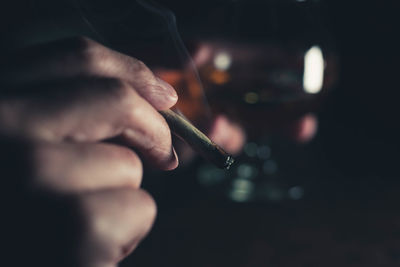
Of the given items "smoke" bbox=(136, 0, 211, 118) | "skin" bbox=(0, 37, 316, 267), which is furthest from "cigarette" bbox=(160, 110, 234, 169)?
"smoke" bbox=(136, 0, 211, 118)

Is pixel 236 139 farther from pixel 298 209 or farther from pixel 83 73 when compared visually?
pixel 83 73

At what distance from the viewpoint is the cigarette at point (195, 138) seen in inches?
19.6

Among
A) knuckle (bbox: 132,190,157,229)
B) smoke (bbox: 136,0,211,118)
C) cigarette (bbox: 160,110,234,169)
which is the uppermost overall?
smoke (bbox: 136,0,211,118)

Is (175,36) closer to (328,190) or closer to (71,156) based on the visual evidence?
(71,156)

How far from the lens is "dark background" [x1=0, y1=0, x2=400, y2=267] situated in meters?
0.85

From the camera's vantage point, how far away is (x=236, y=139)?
4.24 feet

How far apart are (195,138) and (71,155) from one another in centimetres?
16

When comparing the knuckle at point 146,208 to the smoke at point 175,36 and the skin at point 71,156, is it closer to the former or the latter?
the skin at point 71,156

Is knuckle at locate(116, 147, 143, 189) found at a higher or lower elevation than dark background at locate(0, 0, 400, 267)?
lower

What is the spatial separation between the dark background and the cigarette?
1.20 feet

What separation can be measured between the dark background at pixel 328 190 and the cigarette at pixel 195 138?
37 cm

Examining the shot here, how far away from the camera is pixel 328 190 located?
3.85 feet

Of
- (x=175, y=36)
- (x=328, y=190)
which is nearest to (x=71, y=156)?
(x=175, y=36)

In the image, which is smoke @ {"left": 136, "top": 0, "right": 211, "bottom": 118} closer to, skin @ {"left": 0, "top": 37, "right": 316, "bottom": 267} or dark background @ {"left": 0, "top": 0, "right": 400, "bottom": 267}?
dark background @ {"left": 0, "top": 0, "right": 400, "bottom": 267}
